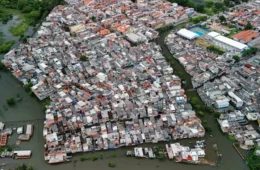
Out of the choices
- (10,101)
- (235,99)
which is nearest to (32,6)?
(10,101)

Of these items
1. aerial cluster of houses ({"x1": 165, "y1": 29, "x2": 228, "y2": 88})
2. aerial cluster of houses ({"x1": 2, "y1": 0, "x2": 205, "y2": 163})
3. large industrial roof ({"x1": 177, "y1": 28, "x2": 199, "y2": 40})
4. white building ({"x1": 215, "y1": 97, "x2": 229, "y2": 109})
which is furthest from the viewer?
large industrial roof ({"x1": 177, "y1": 28, "x2": 199, "y2": 40})

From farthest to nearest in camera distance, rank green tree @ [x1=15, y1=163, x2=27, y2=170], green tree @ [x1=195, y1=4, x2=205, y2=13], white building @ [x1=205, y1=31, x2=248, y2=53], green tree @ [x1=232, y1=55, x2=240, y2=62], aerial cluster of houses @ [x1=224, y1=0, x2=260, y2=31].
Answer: green tree @ [x1=195, y1=4, x2=205, y2=13]
aerial cluster of houses @ [x1=224, y1=0, x2=260, y2=31]
white building @ [x1=205, y1=31, x2=248, y2=53]
green tree @ [x1=232, y1=55, x2=240, y2=62]
green tree @ [x1=15, y1=163, x2=27, y2=170]

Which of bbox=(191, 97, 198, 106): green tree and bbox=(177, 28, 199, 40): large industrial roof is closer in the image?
bbox=(191, 97, 198, 106): green tree

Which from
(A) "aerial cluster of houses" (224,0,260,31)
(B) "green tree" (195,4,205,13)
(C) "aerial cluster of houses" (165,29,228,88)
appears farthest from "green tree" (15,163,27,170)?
(B) "green tree" (195,4,205,13)

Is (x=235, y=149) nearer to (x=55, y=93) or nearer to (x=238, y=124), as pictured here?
(x=238, y=124)

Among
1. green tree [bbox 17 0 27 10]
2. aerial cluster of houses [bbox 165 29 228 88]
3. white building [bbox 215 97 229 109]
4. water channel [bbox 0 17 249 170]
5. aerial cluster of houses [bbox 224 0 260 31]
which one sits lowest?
green tree [bbox 17 0 27 10]

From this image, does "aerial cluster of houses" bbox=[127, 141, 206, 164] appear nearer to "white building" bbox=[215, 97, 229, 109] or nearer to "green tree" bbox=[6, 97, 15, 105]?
"white building" bbox=[215, 97, 229, 109]

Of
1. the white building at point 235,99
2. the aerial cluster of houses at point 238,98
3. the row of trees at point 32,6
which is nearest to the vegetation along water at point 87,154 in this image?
the aerial cluster of houses at point 238,98

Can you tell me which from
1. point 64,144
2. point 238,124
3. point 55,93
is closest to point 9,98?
point 55,93
